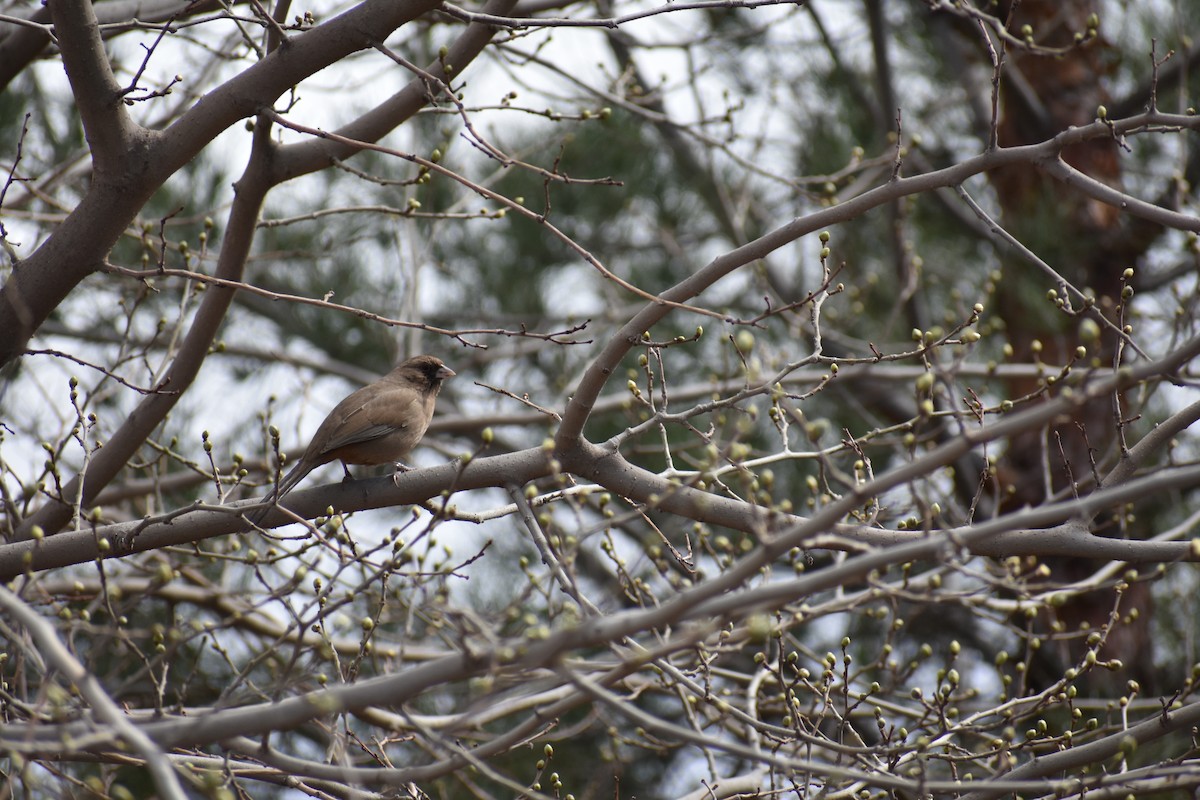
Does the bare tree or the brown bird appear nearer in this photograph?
the bare tree

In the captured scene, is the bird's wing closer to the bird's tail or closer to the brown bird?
the brown bird

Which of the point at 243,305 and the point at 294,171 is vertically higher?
the point at 243,305

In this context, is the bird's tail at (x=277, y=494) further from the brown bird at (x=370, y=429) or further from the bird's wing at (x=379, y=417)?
the bird's wing at (x=379, y=417)

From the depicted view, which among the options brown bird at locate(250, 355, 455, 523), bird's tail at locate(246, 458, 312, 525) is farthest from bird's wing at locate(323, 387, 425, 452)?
bird's tail at locate(246, 458, 312, 525)

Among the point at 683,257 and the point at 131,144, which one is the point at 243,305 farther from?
the point at 131,144

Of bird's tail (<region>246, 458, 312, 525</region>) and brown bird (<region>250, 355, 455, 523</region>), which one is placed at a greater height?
brown bird (<region>250, 355, 455, 523</region>)

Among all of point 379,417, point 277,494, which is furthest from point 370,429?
point 277,494

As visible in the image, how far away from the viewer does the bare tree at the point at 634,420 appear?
130 inches

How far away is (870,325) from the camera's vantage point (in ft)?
31.5

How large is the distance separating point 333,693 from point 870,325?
24.8 ft

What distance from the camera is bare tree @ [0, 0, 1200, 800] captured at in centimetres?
329

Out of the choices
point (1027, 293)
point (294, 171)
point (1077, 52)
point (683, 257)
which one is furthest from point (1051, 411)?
point (683, 257)

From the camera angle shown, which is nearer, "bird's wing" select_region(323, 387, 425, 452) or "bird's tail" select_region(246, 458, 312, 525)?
"bird's tail" select_region(246, 458, 312, 525)

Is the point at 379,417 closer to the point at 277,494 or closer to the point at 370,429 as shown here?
the point at 370,429
